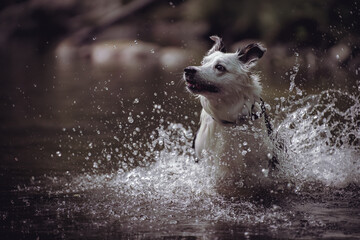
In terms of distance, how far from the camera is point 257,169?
18.1 ft

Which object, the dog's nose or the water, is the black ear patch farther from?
the water

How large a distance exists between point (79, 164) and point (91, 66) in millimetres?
11698

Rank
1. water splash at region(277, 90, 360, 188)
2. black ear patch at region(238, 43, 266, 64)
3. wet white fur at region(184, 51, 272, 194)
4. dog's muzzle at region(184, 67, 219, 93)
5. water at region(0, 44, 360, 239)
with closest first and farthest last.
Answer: water at region(0, 44, 360, 239) < dog's muzzle at region(184, 67, 219, 93) < wet white fur at region(184, 51, 272, 194) < black ear patch at region(238, 43, 266, 64) < water splash at region(277, 90, 360, 188)

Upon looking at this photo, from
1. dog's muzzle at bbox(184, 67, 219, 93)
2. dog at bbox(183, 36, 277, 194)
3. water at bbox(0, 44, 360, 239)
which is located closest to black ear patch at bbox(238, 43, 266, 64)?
dog at bbox(183, 36, 277, 194)

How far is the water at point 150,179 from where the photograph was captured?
434cm

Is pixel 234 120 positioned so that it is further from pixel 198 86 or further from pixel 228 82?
pixel 198 86

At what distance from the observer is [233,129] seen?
543 centimetres

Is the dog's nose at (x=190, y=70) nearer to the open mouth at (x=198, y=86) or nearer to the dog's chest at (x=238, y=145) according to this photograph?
the open mouth at (x=198, y=86)

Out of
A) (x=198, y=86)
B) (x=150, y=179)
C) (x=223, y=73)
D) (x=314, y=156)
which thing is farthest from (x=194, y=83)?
(x=314, y=156)

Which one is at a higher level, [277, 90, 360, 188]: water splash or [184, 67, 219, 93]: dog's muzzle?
[184, 67, 219, 93]: dog's muzzle

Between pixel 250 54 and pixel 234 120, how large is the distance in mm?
652

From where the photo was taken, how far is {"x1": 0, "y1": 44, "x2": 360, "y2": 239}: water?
4336mm

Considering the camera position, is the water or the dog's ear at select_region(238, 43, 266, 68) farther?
the dog's ear at select_region(238, 43, 266, 68)

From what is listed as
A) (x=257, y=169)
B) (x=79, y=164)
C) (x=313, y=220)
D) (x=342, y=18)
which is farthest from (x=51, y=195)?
(x=342, y=18)
